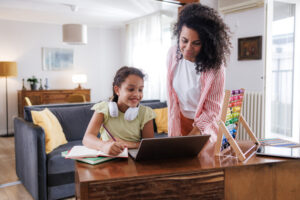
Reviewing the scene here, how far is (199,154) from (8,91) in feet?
20.5

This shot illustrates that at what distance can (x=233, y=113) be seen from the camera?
1323mm

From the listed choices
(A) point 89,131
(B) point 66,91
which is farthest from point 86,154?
(B) point 66,91

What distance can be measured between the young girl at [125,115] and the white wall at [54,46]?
5.77m

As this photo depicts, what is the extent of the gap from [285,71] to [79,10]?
4.09 meters

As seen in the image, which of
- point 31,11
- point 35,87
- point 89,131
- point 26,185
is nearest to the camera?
point 89,131

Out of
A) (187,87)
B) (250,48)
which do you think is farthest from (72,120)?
(250,48)

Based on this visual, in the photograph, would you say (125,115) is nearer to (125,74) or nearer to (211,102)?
(125,74)

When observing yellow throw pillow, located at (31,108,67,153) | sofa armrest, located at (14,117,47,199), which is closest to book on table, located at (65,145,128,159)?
sofa armrest, located at (14,117,47,199)

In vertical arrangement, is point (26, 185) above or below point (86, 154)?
below

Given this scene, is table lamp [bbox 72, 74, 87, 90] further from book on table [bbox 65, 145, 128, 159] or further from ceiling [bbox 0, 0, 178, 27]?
book on table [bbox 65, 145, 128, 159]

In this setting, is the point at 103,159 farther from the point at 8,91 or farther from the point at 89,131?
the point at 8,91

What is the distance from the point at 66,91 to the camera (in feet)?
22.1

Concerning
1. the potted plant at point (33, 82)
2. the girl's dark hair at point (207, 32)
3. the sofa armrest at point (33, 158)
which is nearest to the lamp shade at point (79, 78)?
the potted plant at point (33, 82)

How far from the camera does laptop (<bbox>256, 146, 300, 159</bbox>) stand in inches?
48.2
